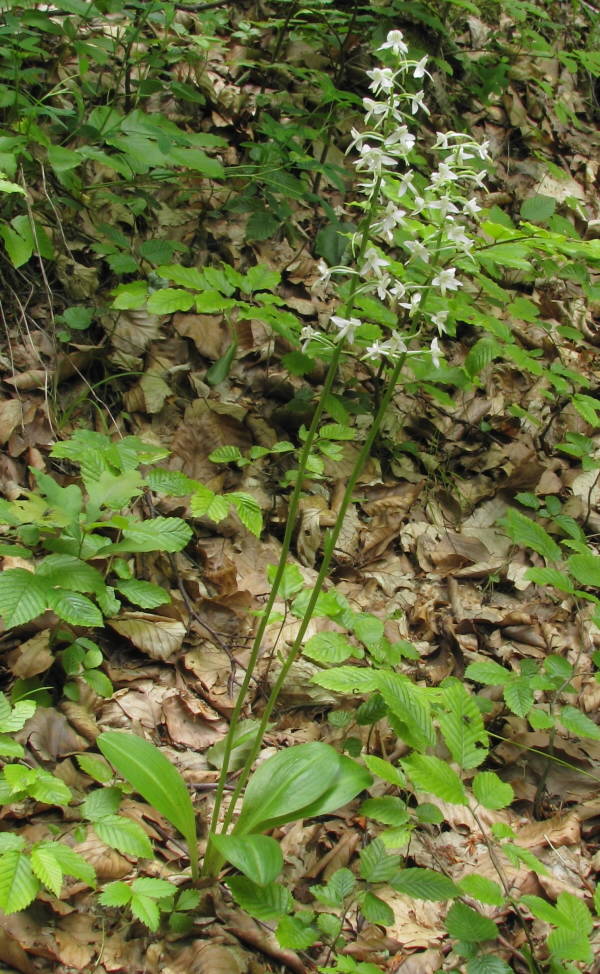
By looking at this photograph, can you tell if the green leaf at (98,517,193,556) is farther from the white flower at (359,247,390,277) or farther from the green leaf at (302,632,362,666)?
the white flower at (359,247,390,277)

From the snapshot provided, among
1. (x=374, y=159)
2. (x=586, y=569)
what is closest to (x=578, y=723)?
(x=586, y=569)

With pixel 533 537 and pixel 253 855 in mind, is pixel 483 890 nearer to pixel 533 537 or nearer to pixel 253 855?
pixel 253 855

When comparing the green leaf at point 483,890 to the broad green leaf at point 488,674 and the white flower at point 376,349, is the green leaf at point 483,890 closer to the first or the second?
the broad green leaf at point 488,674

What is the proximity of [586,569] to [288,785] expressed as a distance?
1.19 meters

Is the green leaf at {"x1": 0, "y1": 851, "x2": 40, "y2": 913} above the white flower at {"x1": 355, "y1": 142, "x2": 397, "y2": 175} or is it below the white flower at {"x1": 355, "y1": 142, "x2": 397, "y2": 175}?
below

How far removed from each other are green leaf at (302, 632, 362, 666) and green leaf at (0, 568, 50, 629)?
80 centimetres

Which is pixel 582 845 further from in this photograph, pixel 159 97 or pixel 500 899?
pixel 159 97

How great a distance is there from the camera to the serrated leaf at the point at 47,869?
1.50 m

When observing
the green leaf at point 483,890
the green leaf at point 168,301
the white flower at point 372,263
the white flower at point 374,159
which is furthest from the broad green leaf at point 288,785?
the green leaf at point 168,301

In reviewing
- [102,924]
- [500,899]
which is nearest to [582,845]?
[500,899]

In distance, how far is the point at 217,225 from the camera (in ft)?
13.3

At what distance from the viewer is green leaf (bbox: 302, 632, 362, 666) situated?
2.23m

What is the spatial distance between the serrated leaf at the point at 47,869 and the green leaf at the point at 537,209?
3.06 meters

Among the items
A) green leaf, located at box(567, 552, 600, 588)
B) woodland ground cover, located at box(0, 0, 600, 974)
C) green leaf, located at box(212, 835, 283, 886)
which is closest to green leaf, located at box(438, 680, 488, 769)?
woodland ground cover, located at box(0, 0, 600, 974)
